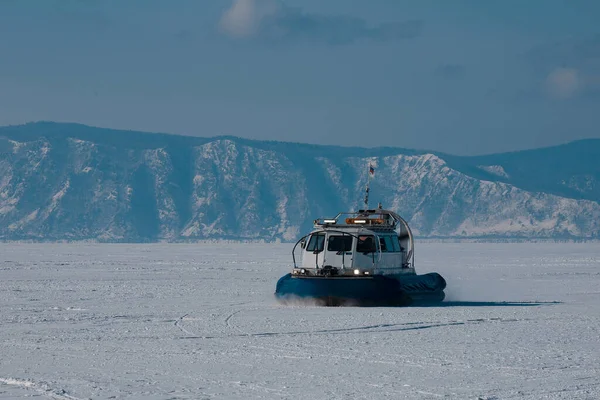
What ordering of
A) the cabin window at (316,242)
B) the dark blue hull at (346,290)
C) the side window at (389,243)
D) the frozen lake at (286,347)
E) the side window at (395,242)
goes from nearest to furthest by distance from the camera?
the frozen lake at (286,347) < the dark blue hull at (346,290) < the cabin window at (316,242) < the side window at (389,243) < the side window at (395,242)

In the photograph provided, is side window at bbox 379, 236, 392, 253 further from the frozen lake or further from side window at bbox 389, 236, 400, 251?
the frozen lake

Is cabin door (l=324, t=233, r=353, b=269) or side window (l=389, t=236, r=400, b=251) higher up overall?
side window (l=389, t=236, r=400, b=251)

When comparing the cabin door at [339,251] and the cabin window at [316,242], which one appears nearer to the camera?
the cabin door at [339,251]

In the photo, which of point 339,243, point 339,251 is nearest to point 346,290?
point 339,251

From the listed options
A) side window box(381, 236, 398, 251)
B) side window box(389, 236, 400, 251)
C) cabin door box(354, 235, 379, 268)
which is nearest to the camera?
cabin door box(354, 235, 379, 268)

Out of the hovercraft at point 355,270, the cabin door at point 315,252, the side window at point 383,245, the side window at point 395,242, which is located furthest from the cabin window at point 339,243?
the side window at point 395,242

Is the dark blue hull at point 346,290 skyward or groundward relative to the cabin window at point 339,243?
groundward

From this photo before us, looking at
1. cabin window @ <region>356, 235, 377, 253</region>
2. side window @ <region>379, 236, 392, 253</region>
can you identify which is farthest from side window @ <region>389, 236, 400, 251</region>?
cabin window @ <region>356, 235, 377, 253</region>

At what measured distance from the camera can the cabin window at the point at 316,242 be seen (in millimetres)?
27797

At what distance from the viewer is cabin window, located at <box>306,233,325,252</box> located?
27.8 m

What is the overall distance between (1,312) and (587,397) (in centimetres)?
1574

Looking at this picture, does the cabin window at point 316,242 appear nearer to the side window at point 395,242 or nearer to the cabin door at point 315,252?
the cabin door at point 315,252

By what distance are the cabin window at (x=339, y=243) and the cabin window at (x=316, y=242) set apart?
208 millimetres

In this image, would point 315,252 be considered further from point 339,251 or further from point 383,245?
point 383,245
